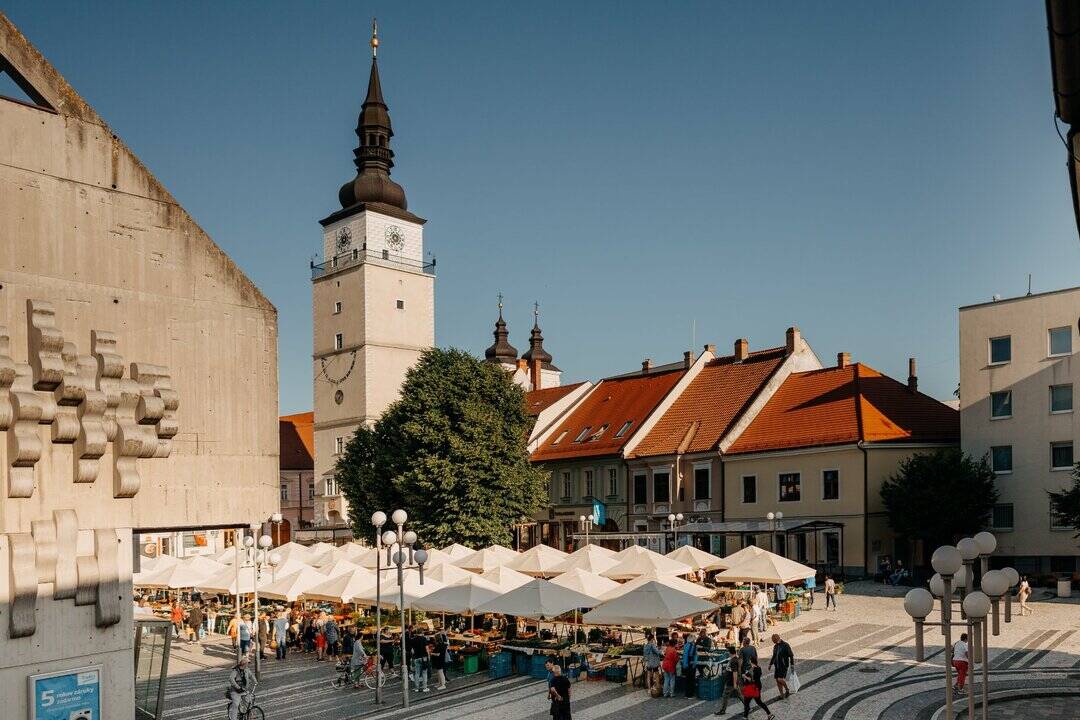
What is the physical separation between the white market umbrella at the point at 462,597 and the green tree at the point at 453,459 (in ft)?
68.5

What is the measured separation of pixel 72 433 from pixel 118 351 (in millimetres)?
1379

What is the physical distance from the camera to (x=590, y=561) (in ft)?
118

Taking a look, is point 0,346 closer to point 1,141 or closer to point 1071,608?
point 1,141

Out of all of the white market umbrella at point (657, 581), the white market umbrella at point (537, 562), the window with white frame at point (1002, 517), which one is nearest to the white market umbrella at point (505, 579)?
the white market umbrella at point (657, 581)

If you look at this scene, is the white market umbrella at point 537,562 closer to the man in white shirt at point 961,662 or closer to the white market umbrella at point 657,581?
the white market umbrella at point 657,581

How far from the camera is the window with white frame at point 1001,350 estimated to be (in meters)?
47.6

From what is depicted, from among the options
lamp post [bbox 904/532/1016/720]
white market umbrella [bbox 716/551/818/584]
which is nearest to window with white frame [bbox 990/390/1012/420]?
white market umbrella [bbox 716/551/818/584]

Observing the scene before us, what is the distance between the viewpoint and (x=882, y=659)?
2717 centimetres

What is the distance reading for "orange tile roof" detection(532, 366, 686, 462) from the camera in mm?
64875

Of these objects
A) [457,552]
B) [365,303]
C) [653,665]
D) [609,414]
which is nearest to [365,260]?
[365,303]

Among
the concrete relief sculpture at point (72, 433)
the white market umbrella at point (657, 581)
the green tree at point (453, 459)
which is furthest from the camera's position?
the green tree at point (453, 459)

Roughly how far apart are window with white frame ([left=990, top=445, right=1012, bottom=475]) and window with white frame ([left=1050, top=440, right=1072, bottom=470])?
1.85 metres

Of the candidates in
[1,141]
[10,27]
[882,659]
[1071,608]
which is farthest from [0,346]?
[1071,608]

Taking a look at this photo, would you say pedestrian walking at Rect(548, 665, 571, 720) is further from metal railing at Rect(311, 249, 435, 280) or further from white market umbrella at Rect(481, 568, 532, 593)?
metal railing at Rect(311, 249, 435, 280)
